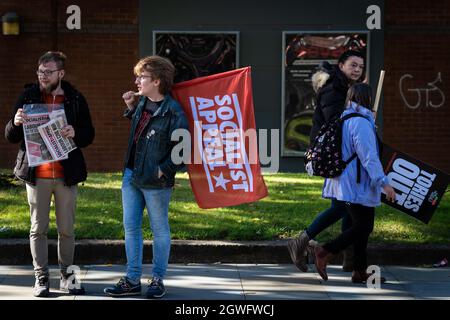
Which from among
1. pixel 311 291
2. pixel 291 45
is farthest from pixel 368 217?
pixel 291 45

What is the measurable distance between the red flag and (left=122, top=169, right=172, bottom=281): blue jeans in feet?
1.73

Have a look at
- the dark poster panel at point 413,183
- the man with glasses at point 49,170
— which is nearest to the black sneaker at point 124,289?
the man with glasses at point 49,170

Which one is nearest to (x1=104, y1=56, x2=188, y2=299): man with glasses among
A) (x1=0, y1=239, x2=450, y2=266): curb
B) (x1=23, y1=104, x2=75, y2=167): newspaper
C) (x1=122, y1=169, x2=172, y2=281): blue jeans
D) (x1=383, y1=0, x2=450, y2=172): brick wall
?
(x1=122, y1=169, x2=172, y2=281): blue jeans

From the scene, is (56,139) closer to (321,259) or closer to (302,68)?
(321,259)

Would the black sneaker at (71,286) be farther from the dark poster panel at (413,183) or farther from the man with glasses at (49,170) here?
the dark poster panel at (413,183)

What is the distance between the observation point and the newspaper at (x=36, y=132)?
606 centimetres

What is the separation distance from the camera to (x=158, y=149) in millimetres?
6020

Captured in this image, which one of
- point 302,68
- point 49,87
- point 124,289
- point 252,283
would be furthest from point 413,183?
point 302,68

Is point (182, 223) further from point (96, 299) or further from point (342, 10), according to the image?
point (342, 10)

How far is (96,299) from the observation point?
6047 millimetres

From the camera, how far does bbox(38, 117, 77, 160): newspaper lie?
6.06 m

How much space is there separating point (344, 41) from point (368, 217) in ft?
25.4

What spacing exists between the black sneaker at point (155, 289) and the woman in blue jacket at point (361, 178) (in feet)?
4.47

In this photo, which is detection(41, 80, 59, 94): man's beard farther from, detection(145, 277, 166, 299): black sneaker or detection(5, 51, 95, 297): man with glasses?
detection(145, 277, 166, 299): black sneaker
